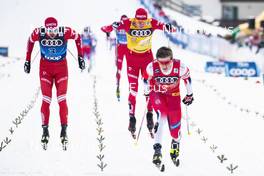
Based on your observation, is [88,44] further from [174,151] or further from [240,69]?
[174,151]

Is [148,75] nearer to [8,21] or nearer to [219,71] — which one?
[219,71]

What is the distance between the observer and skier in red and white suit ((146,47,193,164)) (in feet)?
27.0

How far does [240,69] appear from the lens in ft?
67.8

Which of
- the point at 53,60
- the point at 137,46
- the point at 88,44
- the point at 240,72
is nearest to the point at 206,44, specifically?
the point at 240,72

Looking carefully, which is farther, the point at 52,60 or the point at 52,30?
the point at 52,60

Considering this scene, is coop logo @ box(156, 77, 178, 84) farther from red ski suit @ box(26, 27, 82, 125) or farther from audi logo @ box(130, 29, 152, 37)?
audi logo @ box(130, 29, 152, 37)

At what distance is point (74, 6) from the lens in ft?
85.1

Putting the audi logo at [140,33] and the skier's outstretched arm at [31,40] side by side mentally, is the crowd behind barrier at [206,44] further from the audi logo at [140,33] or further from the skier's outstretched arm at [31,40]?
the skier's outstretched arm at [31,40]

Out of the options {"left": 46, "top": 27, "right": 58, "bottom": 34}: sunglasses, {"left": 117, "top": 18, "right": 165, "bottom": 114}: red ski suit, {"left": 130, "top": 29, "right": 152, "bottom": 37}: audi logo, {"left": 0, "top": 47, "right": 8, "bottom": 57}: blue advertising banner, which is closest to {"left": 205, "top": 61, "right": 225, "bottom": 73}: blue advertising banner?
{"left": 0, "top": 47, "right": 8, "bottom": 57}: blue advertising banner

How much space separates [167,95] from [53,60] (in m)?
1.82

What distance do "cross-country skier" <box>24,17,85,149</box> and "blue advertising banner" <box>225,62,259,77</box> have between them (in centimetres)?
1219

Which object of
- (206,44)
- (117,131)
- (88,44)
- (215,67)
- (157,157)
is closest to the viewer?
(157,157)

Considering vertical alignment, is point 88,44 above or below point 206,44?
below

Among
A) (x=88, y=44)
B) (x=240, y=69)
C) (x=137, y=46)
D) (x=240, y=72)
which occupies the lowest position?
(x=240, y=72)
